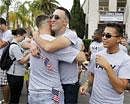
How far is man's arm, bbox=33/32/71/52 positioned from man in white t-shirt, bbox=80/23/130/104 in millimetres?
359

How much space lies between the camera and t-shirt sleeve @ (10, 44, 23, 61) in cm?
818

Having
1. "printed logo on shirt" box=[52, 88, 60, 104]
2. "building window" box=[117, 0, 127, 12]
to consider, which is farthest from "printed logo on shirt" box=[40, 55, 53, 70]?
"building window" box=[117, 0, 127, 12]

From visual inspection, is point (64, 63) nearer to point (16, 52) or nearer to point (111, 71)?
point (111, 71)

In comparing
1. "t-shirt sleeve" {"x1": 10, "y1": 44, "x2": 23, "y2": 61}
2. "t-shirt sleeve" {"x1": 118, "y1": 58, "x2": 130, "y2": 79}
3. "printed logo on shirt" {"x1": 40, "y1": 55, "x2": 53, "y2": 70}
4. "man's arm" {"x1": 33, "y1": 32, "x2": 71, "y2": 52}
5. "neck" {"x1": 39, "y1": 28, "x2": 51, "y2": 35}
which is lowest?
"t-shirt sleeve" {"x1": 10, "y1": 44, "x2": 23, "y2": 61}

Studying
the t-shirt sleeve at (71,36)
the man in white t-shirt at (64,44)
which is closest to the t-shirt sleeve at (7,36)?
the man in white t-shirt at (64,44)

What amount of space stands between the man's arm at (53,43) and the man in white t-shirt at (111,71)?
0.36 meters

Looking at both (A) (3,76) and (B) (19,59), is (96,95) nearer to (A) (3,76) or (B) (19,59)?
(B) (19,59)

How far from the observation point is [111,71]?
452 centimetres

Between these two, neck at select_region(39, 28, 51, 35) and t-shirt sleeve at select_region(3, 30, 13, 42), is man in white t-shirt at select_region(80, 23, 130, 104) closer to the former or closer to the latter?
neck at select_region(39, 28, 51, 35)

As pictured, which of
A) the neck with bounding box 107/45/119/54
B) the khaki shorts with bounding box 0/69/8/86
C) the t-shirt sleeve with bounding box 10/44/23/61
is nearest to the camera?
the neck with bounding box 107/45/119/54

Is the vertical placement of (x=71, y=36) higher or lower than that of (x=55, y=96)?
higher

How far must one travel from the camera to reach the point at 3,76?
8.95 meters

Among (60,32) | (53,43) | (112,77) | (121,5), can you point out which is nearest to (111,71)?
(112,77)

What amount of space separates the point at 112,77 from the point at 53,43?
26.6 inches
